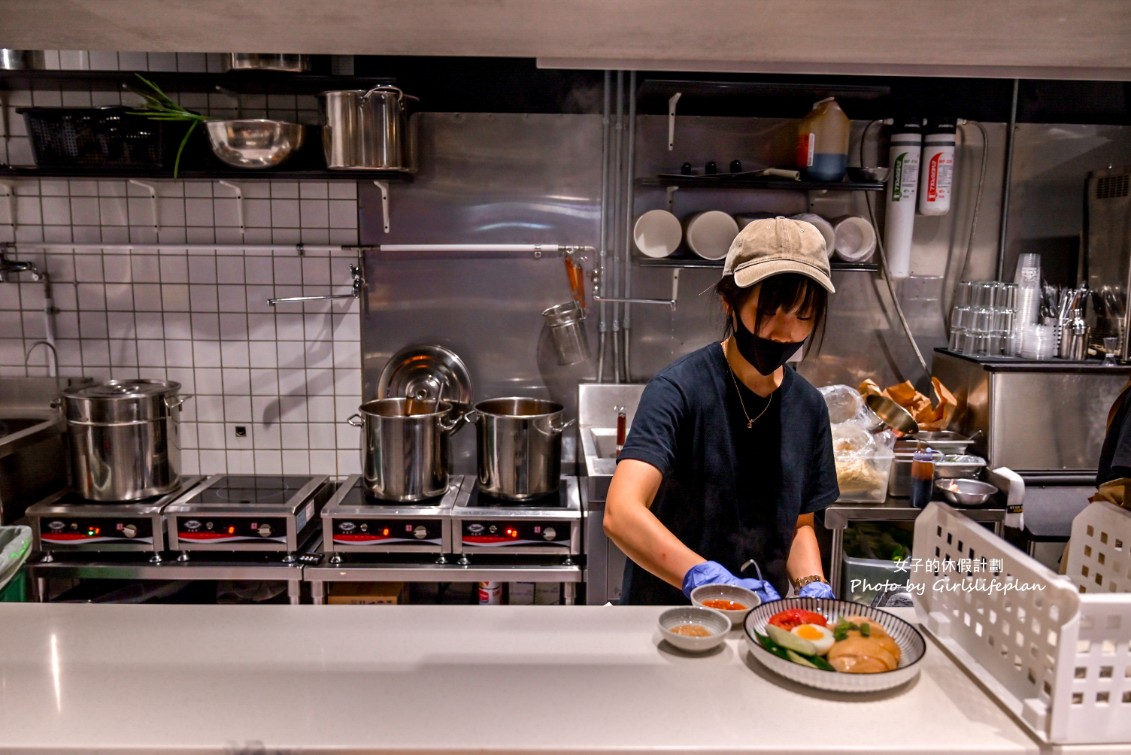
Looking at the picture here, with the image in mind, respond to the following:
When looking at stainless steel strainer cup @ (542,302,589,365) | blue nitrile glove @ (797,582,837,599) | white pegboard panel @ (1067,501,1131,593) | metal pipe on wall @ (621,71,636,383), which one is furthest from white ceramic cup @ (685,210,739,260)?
white pegboard panel @ (1067,501,1131,593)

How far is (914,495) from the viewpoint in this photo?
9.86 ft

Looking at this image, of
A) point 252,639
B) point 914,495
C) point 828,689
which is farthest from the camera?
point 914,495

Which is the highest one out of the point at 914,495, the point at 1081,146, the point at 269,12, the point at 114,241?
the point at 1081,146

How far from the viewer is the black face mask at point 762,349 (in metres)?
1.72

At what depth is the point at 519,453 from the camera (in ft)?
10.2

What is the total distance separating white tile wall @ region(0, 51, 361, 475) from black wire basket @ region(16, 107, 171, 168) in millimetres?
299

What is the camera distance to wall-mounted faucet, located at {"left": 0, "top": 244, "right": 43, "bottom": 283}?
343cm

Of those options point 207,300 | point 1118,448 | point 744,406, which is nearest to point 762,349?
point 744,406

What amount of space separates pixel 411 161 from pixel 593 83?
0.81 metres

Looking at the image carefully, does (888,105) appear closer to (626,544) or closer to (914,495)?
(914,495)

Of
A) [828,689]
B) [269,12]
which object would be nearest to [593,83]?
[269,12]

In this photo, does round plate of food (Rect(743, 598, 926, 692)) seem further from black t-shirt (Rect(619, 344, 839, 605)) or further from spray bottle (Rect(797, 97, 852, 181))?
spray bottle (Rect(797, 97, 852, 181))

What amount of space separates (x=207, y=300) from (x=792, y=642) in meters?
3.04

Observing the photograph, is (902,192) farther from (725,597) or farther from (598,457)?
(725,597)
